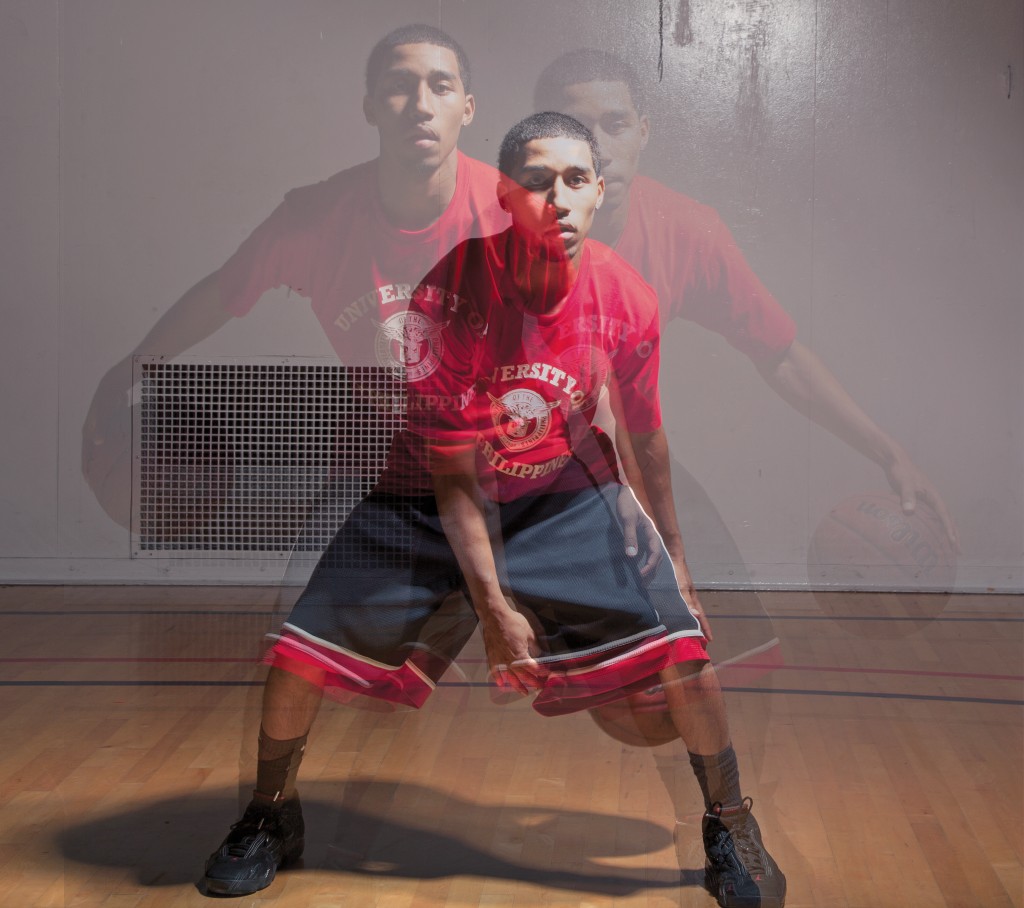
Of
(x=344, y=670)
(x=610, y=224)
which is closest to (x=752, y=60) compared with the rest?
(x=610, y=224)

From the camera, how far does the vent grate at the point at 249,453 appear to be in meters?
1.34

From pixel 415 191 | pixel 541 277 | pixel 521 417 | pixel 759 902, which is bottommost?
pixel 759 902

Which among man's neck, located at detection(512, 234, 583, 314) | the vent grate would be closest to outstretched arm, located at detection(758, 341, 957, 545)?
man's neck, located at detection(512, 234, 583, 314)

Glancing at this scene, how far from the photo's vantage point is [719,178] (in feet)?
4.02

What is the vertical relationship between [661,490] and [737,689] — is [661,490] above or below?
above

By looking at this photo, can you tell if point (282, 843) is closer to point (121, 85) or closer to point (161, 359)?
point (161, 359)

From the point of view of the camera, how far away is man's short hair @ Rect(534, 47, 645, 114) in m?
1.19

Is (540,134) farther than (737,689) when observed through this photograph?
No

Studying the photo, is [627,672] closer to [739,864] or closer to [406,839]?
[739,864]

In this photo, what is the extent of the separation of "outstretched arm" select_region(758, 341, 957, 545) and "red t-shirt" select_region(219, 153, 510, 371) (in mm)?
376

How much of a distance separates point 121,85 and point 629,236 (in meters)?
0.61

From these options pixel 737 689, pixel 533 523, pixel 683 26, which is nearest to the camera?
pixel 683 26

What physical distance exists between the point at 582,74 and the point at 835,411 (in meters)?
0.47

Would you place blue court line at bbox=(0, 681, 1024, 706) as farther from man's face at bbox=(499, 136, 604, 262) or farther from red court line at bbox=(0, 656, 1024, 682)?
man's face at bbox=(499, 136, 604, 262)
